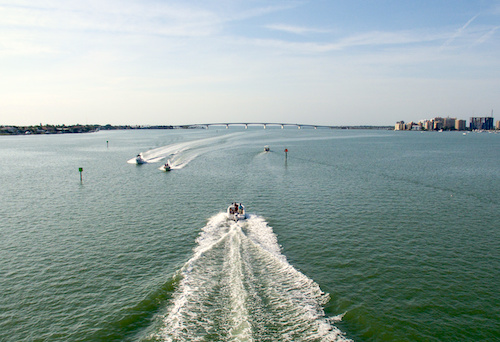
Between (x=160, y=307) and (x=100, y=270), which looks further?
(x=100, y=270)

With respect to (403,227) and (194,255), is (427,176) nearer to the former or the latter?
(403,227)

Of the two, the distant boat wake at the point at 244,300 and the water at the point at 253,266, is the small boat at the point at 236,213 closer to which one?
the water at the point at 253,266

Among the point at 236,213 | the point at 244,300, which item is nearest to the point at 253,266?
the point at 244,300

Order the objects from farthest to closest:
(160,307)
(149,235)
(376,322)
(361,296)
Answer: (149,235)
(361,296)
(160,307)
(376,322)

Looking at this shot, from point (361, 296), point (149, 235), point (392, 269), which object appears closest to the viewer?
point (361, 296)

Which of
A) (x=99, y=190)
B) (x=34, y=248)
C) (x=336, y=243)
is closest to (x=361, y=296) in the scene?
(x=336, y=243)

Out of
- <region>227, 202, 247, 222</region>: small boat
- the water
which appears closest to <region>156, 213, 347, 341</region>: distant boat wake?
the water

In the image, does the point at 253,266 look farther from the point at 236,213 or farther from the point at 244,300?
the point at 236,213
